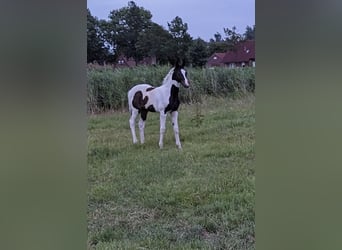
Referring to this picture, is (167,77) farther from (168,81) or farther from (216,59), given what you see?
(216,59)

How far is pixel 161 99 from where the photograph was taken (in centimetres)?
134

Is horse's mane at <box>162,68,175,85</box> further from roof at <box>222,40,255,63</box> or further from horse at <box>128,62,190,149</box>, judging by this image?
roof at <box>222,40,255,63</box>

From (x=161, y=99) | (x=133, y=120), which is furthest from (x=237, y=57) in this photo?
(x=133, y=120)

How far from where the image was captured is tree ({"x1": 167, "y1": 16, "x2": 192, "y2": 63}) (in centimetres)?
122

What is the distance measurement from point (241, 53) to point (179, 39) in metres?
0.21

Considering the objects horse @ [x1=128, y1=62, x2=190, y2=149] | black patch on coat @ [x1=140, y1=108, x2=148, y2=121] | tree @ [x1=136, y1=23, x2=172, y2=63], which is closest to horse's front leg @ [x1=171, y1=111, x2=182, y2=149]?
horse @ [x1=128, y1=62, x2=190, y2=149]

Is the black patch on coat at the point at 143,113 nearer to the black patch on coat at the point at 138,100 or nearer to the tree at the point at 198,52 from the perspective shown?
the black patch on coat at the point at 138,100

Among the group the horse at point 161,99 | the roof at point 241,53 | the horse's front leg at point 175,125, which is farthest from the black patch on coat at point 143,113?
the roof at point 241,53

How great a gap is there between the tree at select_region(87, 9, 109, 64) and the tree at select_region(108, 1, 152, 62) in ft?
0.17

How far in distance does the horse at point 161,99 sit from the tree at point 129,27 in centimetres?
12

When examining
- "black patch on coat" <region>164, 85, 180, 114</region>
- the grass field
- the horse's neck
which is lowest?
the grass field

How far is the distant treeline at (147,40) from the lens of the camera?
1.19 meters
